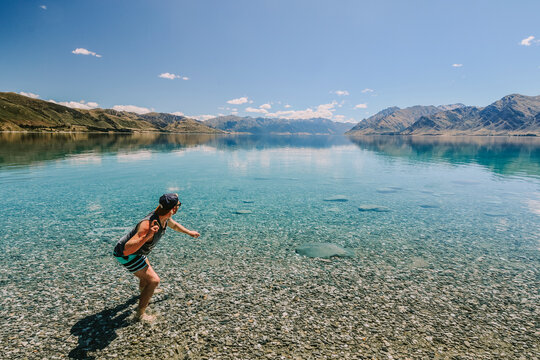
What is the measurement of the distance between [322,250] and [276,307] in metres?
6.99

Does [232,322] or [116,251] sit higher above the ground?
[116,251]

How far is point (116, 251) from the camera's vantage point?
29.5 ft

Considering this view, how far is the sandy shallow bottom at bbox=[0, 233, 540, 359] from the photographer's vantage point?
30.2 feet

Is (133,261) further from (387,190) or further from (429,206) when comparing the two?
(387,190)

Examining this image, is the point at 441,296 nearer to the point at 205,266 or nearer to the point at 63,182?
the point at 205,266

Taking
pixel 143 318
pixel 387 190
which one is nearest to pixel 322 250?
pixel 143 318

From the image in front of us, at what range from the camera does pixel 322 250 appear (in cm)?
1772

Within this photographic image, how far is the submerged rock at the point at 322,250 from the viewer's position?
17.1 m

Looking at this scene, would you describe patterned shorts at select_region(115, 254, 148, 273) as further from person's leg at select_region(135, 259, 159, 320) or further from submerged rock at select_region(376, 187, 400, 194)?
submerged rock at select_region(376, 187, 400, 194)

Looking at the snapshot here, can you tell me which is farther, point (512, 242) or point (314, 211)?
point (314, 211)

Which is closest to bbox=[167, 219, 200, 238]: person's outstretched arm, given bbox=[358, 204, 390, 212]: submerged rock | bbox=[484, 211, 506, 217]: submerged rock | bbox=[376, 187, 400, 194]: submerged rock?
bbox=[358, 204, 390, 212]: submerged rock

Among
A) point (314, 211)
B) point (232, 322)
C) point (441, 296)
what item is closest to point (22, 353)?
point (232, 322)

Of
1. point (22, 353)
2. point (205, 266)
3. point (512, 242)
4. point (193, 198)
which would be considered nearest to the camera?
point (22, 353)

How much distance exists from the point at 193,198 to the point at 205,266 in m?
18.6
